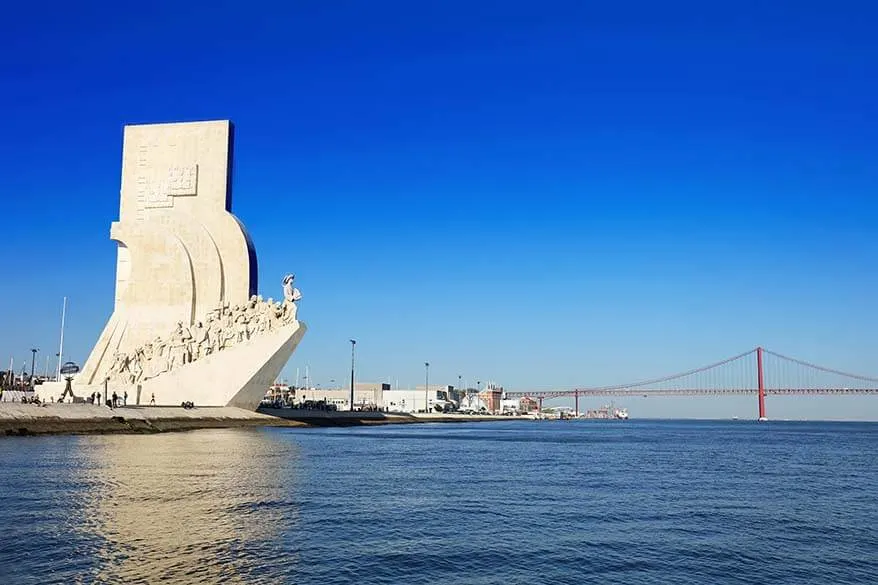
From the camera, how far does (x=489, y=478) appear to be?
46.9 feet

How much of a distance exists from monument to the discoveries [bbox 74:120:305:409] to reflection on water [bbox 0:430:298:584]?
52.7 ft

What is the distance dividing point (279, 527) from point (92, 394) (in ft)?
87.8

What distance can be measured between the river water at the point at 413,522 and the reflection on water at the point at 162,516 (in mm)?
27

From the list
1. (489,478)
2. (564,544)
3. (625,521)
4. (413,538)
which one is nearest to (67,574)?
(413,538)

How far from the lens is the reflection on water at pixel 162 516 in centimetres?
662

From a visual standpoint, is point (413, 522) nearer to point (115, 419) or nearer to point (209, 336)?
point (115, 419)

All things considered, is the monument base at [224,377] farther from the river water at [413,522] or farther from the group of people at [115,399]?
the river water at [413,522]

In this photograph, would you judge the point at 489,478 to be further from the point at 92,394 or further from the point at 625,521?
the point at 92,394

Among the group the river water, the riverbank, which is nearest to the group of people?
the riverbank

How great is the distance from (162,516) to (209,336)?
24582 mm

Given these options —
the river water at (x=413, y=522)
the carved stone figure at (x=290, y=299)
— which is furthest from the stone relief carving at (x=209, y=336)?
the river water at (x=413, y=522)

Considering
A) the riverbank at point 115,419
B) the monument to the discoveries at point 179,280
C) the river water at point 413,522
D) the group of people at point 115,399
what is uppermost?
the monument to the discoveries at point 179,280

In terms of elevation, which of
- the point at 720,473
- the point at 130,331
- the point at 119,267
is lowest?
the point at 720,473

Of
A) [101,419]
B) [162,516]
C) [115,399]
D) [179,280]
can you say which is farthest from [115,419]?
[162,516]
